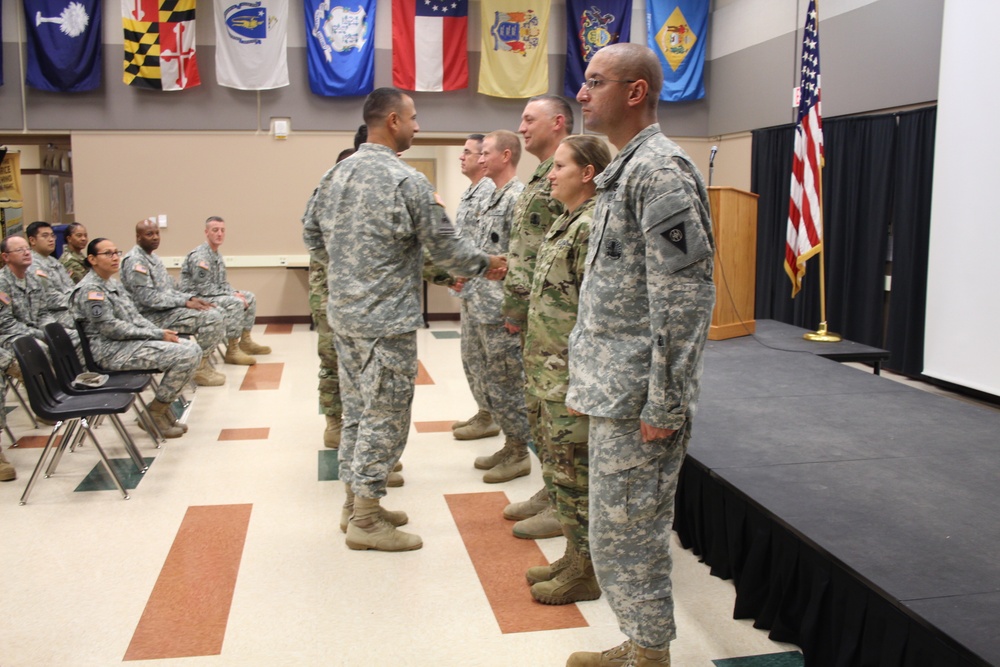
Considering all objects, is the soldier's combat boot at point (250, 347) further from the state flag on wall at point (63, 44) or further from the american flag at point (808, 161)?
the american flag at point (808, 161)

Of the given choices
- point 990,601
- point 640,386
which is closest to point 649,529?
point 640,386

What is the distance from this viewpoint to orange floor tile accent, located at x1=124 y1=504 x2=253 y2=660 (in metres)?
2.50

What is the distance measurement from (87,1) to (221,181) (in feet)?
7.27

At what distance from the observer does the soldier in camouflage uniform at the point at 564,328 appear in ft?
8.41

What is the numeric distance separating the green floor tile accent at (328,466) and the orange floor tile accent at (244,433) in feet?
1.71

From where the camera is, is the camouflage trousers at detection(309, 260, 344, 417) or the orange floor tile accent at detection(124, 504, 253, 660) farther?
the camouflage trousers at detection(309, 260, 344, 417)

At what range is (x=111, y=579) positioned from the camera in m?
2.96

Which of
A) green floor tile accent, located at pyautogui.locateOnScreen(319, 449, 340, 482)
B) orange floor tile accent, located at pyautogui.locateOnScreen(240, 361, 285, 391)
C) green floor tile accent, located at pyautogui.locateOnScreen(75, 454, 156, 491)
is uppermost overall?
orange floor tile accent, located at pyautogui.locateOnScreen(240, 361, 285, 391)

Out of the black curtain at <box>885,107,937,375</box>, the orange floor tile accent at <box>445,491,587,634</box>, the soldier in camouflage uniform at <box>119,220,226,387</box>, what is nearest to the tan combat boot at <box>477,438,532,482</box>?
the orange floor tile accent at <box>445,491,587,634</box>

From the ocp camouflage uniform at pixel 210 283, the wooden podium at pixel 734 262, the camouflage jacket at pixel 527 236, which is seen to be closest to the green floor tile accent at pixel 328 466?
the camouflage jacket at pixel 527 236

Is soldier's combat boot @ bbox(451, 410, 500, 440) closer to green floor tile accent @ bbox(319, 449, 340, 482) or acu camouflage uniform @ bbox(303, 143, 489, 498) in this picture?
→ green floor tile accent @ bbox(319, 449, 340, 482)

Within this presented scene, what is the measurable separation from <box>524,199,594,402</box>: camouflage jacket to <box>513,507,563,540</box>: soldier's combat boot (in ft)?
2.71

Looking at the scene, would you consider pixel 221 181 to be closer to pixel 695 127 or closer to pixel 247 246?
pixel 247 246

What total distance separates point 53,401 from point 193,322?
2.21 meters
